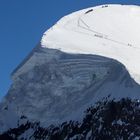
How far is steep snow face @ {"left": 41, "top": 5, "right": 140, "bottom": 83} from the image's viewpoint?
153000mm

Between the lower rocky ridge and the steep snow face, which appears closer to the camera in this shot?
the lower rocky ridge

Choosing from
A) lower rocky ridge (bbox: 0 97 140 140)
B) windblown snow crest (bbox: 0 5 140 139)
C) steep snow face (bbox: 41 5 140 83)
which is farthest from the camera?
steep snow face (bbox: 41 5 140 83)

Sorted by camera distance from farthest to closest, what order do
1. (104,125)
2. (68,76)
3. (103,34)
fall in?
(103,34) → (68,76) → (104,125)

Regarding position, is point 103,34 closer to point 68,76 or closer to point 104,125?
point 68,76

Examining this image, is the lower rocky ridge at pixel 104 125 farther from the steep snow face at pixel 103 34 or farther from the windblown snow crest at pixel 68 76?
the steep snow face at pixel 103 34

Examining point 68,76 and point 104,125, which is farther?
point 68,76

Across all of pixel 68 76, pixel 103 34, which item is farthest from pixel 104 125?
pixel 103 34

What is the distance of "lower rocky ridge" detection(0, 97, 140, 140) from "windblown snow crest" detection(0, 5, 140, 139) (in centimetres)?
210

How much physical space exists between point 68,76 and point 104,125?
23.0 metres

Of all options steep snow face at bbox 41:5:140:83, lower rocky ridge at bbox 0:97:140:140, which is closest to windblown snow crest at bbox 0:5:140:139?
steep snow face at bbox 41:5:140:83

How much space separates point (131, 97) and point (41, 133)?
2156 cm

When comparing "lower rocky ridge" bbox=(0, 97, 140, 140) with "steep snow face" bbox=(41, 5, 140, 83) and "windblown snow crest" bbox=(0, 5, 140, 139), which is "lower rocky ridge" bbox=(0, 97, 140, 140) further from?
"steep snow face" bbox=(41, 5, 140, 83)

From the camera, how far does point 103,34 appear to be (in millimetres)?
166625

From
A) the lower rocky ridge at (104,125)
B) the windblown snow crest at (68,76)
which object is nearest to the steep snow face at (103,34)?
the windblown snow crest at (68,76)
